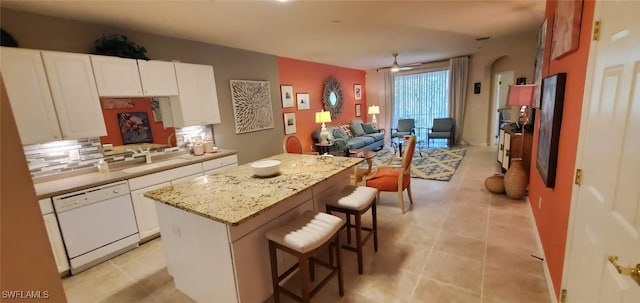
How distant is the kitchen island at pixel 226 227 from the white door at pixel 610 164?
1.52 m

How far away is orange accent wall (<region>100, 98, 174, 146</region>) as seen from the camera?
297cm

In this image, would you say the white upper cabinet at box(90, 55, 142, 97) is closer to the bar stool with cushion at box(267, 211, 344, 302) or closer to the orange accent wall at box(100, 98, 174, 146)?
the orange accent wall at box(100, 98, 174, 146)

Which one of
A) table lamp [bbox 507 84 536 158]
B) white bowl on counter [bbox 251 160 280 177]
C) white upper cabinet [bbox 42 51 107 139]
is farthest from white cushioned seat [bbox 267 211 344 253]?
table lamp [bbox 507 84 536 158]

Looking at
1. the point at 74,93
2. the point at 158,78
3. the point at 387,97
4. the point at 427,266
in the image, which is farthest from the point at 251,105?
the point at 387,97

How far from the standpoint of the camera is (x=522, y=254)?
2361 mm

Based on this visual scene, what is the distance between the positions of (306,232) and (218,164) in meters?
2.46

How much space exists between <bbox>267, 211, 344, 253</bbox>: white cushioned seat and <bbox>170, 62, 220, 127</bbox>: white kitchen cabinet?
2.54 meters

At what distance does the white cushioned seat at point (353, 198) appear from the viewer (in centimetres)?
220

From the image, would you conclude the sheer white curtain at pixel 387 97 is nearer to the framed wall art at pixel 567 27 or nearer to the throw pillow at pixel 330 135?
the throw pillow at pixel 330 135

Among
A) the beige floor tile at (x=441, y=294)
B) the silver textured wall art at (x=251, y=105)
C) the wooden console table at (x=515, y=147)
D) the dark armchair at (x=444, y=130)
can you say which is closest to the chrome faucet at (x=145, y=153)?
the silver textured wall art at (x=251, y=105)

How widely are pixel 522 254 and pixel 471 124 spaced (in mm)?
5830

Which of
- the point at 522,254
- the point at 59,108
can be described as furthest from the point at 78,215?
the point at 522,254

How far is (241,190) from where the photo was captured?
194 centimetres

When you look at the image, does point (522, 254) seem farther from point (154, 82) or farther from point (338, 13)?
point (154, 82)
